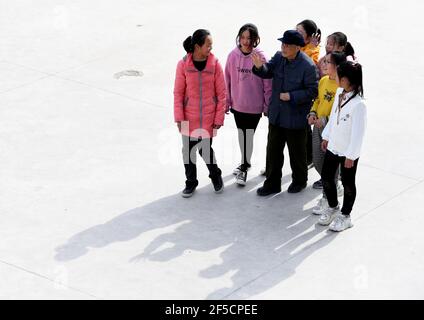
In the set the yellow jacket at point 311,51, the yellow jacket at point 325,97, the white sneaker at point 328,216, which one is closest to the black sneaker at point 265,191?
the white sneaker at point 328,216

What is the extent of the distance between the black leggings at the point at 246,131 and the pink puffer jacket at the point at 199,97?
423 mm

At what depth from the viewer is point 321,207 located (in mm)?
9430

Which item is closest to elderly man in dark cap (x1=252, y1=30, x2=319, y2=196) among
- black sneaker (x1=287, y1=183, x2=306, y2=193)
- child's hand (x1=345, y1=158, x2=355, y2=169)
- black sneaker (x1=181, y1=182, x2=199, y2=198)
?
black sneaker (x1=287, y1=183, x2=306, y2=193)

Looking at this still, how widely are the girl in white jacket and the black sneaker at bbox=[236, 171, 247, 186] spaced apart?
3.52 feet

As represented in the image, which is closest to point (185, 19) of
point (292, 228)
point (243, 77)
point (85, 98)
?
point (85, 98)

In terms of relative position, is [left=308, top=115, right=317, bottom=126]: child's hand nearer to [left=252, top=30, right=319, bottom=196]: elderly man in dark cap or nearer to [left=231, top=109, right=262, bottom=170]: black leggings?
[left=252, top=30, right=319, bottom=196]: elderly man in dark cap

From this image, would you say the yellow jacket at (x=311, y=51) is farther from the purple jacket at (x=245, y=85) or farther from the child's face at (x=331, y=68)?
the child's face at (x=331, y=68)

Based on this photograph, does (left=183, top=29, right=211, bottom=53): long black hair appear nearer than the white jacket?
No

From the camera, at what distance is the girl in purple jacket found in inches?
374

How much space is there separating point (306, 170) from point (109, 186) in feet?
6.41

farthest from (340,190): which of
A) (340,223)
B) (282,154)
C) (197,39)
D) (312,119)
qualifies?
(197,39)

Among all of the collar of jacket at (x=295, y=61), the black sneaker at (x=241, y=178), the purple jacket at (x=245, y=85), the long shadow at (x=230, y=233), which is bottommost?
the long shadow at (x=230, y=233)

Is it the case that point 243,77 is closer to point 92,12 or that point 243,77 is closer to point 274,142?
point 274,142

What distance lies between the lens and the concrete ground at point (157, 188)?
326 inches
